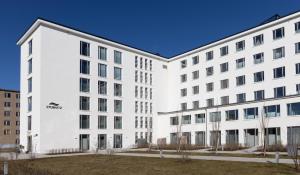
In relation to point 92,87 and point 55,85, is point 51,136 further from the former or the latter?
point 92,87

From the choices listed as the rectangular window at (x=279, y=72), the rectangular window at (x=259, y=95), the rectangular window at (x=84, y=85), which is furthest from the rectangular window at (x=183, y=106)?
the rectangular window at (x=84, y=85)

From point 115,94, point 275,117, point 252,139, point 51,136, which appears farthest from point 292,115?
point 51,136

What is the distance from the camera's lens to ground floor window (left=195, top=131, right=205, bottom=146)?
52.9 m

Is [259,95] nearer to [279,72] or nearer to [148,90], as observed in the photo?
[279,72]

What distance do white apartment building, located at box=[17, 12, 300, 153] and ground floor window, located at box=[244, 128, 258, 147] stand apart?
0.46ft

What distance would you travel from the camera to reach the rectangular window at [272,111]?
138 ft

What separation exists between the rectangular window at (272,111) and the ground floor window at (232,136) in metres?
6.02

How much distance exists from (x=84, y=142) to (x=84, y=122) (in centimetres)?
311

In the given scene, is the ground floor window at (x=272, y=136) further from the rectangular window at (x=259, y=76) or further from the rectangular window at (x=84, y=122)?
the rectangular window at (x=84, y=122)

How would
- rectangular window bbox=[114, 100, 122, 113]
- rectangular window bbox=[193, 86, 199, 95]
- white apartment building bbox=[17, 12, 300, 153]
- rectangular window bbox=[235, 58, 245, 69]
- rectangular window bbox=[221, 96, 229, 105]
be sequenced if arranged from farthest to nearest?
rectangular window bbox=[193, 86, 199, 95] < rectangular window bbox=[114, 100, 122, 113] < rectangular window bbox=[221, 96, 229, 105] < rectangular window bbox=[235, 58, 245, 69] < white apartment building bbox=[17, 12, 300, 153]

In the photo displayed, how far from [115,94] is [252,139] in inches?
940

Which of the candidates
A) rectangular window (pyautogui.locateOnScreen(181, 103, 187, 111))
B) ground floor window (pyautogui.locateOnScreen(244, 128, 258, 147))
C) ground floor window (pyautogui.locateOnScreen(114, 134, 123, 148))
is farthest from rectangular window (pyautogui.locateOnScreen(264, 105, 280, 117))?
ground floor window (pyautogui.locateOnScreen(114, 134, 123, 148))

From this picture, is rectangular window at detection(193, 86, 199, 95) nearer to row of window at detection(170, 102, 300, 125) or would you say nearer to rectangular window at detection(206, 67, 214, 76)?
rectangular window at detection(206, 67, 214, 76)

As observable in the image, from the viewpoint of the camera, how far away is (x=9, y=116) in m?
99.1
